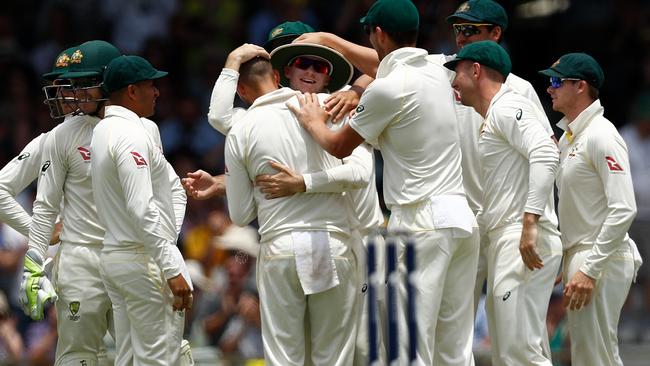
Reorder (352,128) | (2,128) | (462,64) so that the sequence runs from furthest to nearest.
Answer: (2,128)
(462,64)
(352,128)

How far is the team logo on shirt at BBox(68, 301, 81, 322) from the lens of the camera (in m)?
8.91

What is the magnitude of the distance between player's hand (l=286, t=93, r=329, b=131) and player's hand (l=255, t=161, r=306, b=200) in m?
0.28

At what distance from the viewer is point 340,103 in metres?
8.75

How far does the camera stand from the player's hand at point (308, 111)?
8508 millimetres

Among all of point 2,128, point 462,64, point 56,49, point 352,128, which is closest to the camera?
point 352,128

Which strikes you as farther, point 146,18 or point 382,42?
point 146,18

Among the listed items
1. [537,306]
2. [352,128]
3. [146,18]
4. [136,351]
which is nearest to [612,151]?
[537,306]

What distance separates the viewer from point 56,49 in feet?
53.2

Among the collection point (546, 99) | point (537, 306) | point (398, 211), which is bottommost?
point (546, 99)

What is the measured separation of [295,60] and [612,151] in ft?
6.43

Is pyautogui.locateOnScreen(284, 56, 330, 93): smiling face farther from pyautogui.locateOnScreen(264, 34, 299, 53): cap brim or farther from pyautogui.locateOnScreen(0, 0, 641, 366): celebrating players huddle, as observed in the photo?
pyautogui.locateOnScreen(264, 34, 299, 53): cap brim

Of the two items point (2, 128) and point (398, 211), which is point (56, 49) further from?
point (398, 211)

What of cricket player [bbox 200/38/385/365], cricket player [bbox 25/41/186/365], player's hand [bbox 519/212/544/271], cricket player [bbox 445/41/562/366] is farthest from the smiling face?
player's hand [bbox 519/212/544/271]

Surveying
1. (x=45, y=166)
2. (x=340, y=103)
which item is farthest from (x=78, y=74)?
(x=340, y=103)
